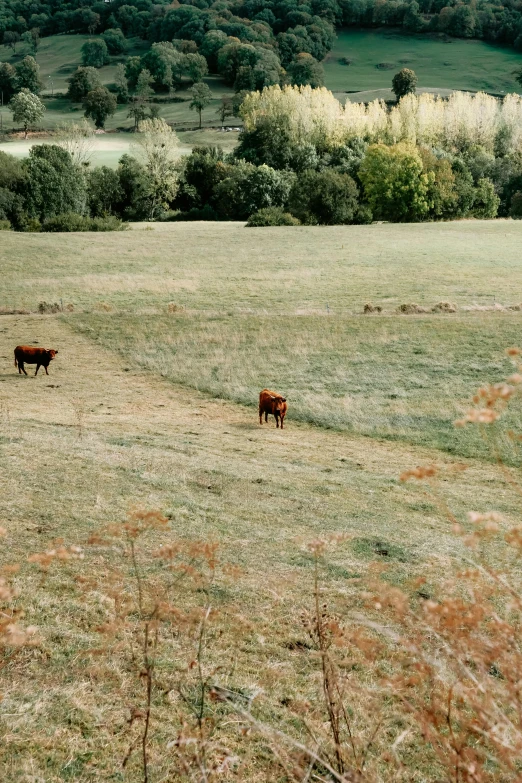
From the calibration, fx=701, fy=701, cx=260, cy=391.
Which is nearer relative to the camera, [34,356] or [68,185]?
[34,356]

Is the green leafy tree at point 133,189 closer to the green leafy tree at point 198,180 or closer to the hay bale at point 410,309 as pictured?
the green leafy tree at point 198,180

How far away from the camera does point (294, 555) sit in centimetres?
899

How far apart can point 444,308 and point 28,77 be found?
166m

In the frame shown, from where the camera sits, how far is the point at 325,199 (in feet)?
262

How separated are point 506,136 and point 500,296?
266ft

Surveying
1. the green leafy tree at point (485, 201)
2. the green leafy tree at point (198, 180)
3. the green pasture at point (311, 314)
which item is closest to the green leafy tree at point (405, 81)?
the green leafy tree at point (485, 201)

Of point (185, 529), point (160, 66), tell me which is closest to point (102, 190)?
point (185, 529)

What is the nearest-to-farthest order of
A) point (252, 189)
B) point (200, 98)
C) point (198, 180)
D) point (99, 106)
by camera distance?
point (252, 189), point (198, 180), point (99, 106), point (200, 98)

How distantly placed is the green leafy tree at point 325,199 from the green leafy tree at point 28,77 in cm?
11557

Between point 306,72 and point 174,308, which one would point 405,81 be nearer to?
point 306,72

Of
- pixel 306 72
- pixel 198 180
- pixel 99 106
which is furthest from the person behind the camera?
pixel 306 72

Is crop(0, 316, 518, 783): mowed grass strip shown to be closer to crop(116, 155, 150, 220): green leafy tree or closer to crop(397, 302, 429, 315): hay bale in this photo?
crop(397, 302, 429, 315): hay bale

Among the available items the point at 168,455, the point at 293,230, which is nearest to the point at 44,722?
the point at 168,455

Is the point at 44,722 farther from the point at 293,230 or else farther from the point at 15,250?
the point at 293,230
